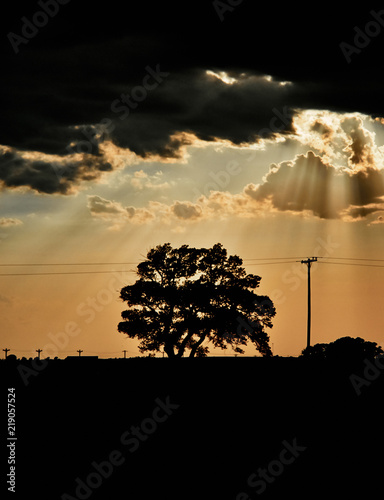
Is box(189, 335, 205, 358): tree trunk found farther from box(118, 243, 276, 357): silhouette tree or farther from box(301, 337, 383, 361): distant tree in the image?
box(301, 337, 383, 361): distant tree

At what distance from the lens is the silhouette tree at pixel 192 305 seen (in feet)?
201

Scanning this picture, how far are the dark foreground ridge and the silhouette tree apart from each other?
25.7 metres

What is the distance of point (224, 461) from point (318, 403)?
822 cm

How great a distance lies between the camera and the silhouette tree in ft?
201

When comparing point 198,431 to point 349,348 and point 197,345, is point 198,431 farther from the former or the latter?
point 349,348

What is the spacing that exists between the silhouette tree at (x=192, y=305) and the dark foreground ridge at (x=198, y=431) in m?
25.7

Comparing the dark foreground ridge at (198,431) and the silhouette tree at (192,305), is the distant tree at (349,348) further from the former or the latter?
the dark foreground ridge at (198,431)

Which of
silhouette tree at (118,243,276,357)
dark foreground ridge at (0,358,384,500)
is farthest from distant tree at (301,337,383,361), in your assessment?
dark foreground ridge at (0,358,384,500)

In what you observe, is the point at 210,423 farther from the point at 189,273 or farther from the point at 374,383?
the point at 189,273

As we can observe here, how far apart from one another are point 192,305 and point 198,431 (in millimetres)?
37380

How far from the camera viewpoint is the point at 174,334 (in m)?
61.3

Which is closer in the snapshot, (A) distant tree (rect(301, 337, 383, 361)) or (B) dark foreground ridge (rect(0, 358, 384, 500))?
(B) dark foreground ridge (rect(0, 358, 384, 500))

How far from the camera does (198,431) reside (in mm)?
24844

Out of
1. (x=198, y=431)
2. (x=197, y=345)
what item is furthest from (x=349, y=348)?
(x=198, y=431)
